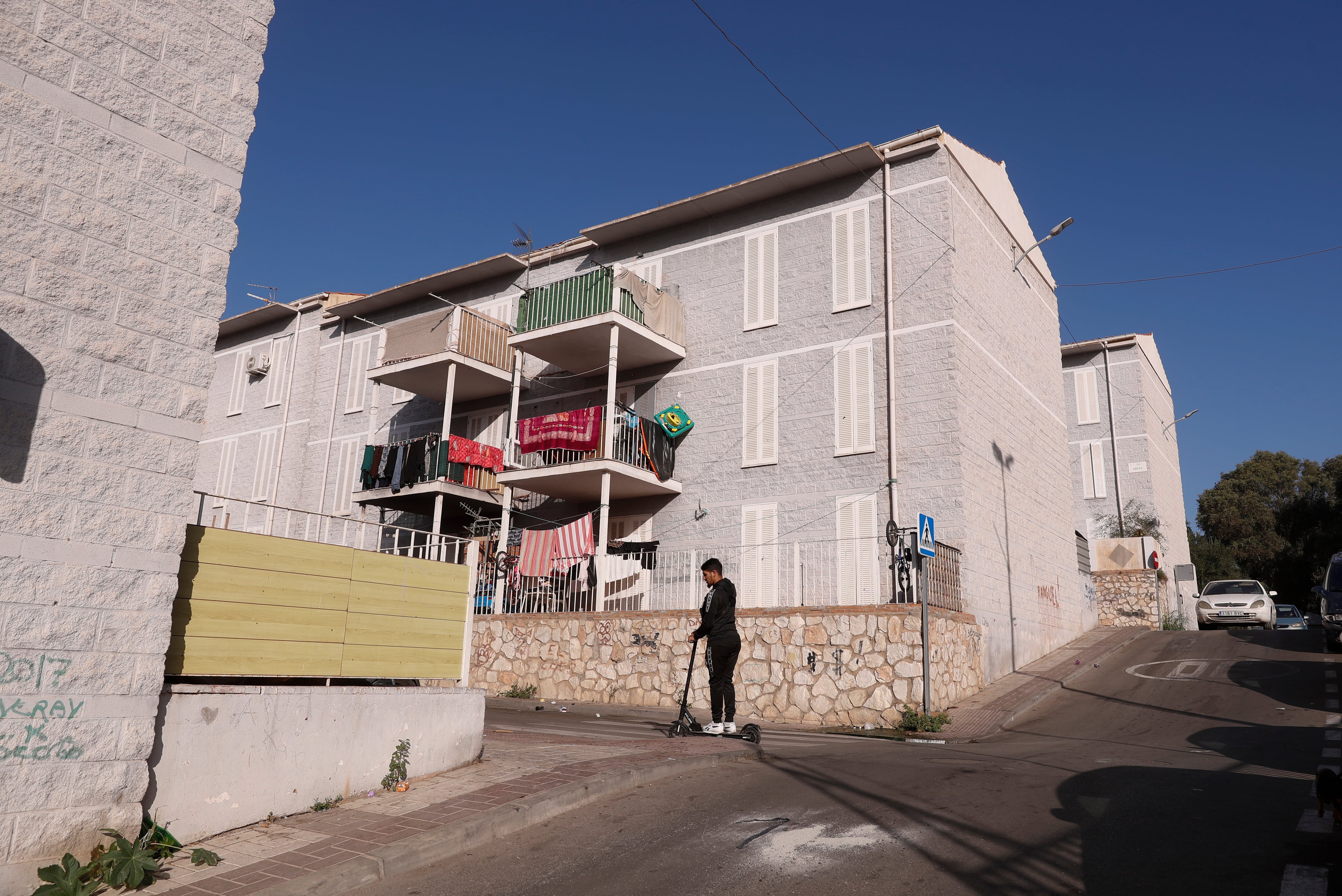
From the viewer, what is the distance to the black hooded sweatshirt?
9641 mm

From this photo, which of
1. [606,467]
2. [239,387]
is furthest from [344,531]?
[239,387]

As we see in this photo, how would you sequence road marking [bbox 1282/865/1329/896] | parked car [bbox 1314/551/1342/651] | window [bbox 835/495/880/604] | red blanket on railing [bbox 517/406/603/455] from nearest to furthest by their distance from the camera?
1. road marking [bbox 1282/865/1329/896]
2. window [bbox 835/495/880/604]
3. parked car [bbox 1314/551/1342/651]
4. red blanket on railing [bbox 517/406/603/455]

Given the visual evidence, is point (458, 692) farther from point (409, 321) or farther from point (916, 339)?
point (409, 321)

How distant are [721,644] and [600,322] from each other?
10.2 m

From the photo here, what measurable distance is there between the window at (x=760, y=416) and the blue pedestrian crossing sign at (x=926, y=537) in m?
4.76

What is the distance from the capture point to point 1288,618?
95.2 ft

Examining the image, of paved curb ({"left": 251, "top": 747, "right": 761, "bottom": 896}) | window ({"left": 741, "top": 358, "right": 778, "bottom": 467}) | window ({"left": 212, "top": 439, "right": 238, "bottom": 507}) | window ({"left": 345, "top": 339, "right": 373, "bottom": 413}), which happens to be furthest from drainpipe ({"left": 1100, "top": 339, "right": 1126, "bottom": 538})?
window ({"left": 212, "top": 439, "right": 238, "bottom": 507})

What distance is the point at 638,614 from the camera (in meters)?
16.1

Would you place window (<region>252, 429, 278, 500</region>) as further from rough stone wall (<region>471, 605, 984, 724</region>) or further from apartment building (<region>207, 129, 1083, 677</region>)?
rough stone wall (<region>471, 605, 984, 724</region>)

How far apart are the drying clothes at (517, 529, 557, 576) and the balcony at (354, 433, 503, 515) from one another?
1813mm

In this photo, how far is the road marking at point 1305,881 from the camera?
4320 mm

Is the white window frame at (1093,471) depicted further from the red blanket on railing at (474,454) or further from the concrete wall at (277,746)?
the concrete wall at (277,746)

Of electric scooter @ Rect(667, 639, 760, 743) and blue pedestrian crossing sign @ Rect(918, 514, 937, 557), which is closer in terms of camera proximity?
electric scooter @ Rect(667, 639, 760, 743)

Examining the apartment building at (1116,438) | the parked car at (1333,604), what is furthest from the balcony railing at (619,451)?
the apartment building at (1116,438)
